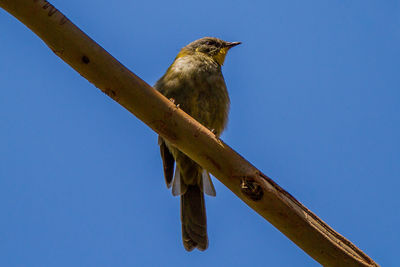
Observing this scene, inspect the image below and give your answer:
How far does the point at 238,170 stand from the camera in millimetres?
3311

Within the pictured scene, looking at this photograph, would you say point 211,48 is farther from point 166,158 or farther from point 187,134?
point 187,134

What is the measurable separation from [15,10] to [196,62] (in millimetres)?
2586

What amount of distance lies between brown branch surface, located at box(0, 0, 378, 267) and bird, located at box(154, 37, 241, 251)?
1414mm

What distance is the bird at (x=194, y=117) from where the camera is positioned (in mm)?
4926

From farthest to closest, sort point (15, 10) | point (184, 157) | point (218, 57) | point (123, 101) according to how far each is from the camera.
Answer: point (218, 57) < point (184, 157) < point (123, 101) < point (15, 10)

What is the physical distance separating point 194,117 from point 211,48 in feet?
5.28

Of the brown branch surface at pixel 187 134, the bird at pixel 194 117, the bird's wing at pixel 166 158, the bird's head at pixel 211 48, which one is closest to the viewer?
the brown branch surface at pixel 187 134

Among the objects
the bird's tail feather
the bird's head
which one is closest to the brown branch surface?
the bird's tail feather

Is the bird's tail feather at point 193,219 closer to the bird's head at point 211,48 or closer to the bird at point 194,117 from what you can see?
the bird at point 194,117

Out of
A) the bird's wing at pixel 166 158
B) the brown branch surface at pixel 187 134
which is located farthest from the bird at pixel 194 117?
the brown branch surface at pixel 187 134

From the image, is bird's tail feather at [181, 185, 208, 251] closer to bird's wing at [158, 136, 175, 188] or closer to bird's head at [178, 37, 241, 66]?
bird's wing at [158, 136, 175, 188]

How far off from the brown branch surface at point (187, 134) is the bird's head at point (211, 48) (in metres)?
2.68

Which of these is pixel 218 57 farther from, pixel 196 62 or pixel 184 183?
pixel 184 183

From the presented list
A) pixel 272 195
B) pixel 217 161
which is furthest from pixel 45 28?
Answer: pixel 272 195
